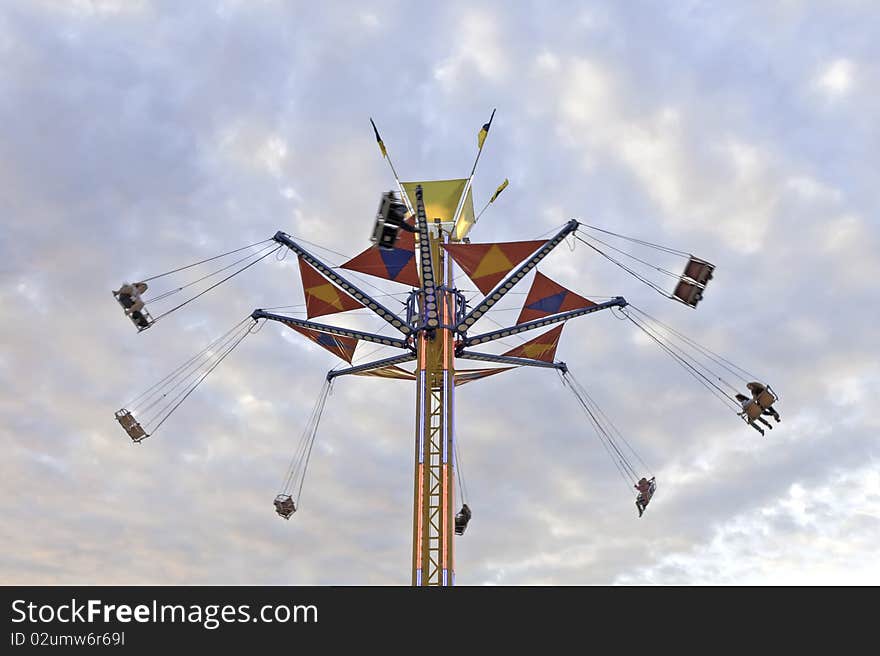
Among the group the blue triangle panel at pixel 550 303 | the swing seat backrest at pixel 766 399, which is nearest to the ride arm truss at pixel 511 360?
the blue triangle panel at pixel 550 303

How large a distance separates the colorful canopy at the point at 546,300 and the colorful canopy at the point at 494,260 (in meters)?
1.58

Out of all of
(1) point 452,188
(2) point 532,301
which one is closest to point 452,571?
(2) point 532,301

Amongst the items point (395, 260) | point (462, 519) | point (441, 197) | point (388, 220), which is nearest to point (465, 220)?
point (441, 197)

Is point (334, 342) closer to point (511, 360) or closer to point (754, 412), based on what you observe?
point (511, 360)

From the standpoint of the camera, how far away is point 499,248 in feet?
82.5

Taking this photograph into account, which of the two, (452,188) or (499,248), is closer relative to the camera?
(499,248)

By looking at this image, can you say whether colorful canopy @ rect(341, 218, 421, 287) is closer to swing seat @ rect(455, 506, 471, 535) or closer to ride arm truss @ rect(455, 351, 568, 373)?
ride arm truss @ rect(455, 351, 568, 373)

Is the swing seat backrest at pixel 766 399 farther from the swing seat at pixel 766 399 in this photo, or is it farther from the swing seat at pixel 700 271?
the swing seat at pixel 700 271

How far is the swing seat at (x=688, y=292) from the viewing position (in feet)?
82.4

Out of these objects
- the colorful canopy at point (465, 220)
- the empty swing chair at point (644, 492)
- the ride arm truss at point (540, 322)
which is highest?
the colorful canopy at point (465, 220)

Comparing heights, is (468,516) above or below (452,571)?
above
